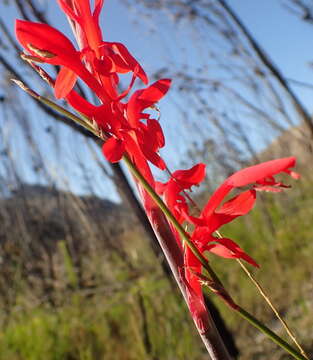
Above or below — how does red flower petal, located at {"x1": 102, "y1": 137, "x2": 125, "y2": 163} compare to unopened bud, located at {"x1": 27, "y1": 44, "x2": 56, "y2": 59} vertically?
below

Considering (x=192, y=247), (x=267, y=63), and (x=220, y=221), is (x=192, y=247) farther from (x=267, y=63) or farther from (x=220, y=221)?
(x=267, y=63)

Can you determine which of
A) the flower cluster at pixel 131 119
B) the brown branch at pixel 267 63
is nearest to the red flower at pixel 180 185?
the flower cluster at pixel 131 119

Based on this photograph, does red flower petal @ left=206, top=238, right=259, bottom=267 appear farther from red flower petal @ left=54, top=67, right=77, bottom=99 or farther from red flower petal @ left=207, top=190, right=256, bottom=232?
red flower petal @ left=54, top=67, right=77, bottom=99

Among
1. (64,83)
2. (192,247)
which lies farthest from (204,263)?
(64,83)

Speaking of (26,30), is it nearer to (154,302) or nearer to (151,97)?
(151,97)

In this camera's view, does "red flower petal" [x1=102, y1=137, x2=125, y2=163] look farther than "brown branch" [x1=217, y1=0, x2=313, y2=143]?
No

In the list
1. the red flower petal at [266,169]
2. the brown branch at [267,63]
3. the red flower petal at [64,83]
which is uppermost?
the red flower petal at [266,169]

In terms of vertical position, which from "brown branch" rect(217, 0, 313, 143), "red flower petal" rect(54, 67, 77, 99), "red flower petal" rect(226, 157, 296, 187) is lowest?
"brown branch" rect(217, 0, 313, 143)

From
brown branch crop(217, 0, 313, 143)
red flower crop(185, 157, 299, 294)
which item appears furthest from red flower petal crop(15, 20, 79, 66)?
brown branch crop(217, 0, 313, 143)

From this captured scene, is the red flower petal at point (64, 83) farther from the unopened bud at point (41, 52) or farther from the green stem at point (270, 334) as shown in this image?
the green stem at point (270, 334)
